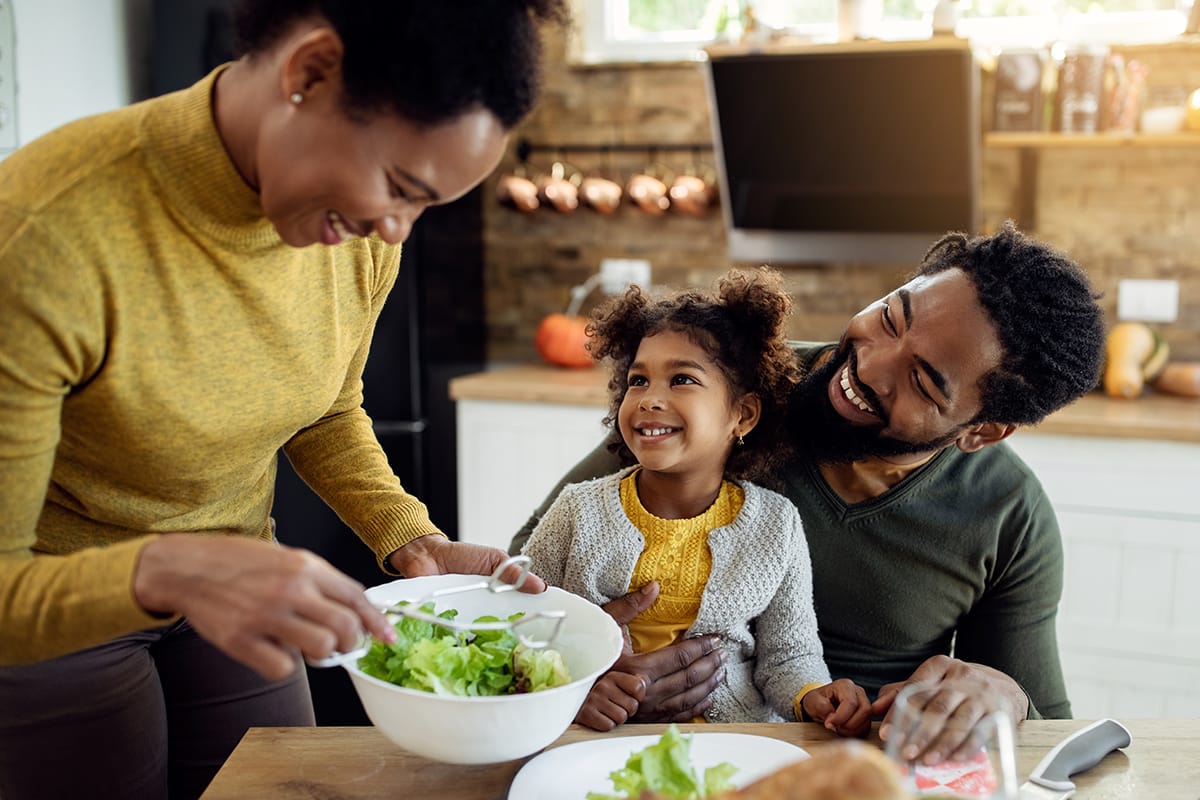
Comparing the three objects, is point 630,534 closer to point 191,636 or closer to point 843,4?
point 191,636

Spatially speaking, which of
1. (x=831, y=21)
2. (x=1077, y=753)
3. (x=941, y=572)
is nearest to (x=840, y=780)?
(x=1077, y=753)

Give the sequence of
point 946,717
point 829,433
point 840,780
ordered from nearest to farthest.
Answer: point 840,780
point 946,717
point 829,433

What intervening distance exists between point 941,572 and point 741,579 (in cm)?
28

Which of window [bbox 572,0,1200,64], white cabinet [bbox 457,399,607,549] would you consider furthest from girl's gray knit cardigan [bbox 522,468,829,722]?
window [bbox 572,0,1200,64]

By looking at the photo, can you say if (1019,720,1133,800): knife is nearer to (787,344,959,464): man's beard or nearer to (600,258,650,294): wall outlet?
(787,344,959,464): man's beard

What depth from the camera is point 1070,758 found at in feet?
3.62

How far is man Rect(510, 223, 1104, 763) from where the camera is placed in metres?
1.46

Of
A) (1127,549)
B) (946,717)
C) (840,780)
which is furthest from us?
(1127,549)

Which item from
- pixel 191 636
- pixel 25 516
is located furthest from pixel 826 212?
pixel 25 516

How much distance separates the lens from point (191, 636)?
52.9 inches

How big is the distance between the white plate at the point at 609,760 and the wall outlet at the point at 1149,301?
2.39 metres

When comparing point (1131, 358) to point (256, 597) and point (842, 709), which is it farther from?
point (256, 597)

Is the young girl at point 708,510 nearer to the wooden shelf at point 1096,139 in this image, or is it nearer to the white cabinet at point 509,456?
the white cabinet at point 509,456

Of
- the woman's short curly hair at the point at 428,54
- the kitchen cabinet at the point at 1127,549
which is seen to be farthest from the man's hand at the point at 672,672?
the kitchen cabinet at the point at 1127,549
